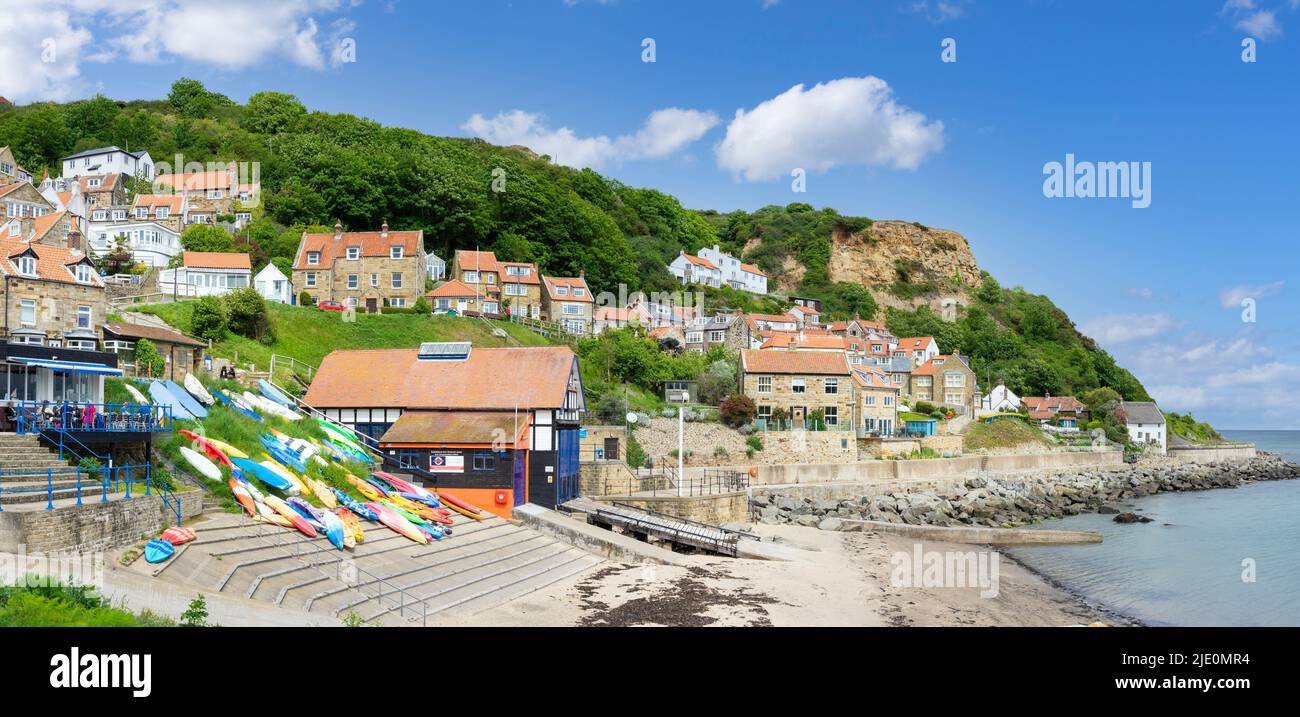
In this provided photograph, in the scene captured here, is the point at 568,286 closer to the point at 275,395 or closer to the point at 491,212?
the point at 491,212

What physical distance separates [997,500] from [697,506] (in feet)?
63.9

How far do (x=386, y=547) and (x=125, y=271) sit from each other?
43864mm

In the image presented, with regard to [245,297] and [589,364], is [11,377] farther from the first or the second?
[589,364]

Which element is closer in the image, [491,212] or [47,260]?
[47,260]

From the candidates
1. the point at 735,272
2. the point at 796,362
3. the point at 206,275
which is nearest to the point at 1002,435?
the point at 796,362

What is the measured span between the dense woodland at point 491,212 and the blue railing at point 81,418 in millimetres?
40521

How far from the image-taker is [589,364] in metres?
52.1

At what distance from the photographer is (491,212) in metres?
74.4

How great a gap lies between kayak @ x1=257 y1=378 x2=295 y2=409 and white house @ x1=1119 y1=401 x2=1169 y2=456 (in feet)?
254

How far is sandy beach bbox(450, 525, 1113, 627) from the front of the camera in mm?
18766

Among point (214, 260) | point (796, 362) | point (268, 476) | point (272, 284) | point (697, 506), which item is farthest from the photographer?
point (796, 362)

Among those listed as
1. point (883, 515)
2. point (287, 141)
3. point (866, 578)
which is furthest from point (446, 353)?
point (287, 141)

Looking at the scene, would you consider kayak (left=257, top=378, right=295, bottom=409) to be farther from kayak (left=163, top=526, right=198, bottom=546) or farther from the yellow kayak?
kayak (left=163, top=526, right=198, bottom=546)
